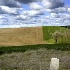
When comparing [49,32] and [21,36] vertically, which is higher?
[49,32]

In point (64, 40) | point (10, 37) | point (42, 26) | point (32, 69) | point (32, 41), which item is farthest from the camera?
point (42, 26)

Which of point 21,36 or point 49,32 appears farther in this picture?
point 49,32

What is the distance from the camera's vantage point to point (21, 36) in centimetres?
6494

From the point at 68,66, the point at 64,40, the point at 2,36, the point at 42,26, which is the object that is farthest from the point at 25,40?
the point at 68,66

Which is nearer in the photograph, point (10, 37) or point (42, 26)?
point (10, 37)

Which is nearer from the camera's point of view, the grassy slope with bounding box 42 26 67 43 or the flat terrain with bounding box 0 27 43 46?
the flat terrain with bounding box 0 27 43 46

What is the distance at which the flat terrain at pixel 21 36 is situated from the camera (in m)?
59.5

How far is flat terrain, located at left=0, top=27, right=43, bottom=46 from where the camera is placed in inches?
2343

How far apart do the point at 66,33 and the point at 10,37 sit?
15430mm

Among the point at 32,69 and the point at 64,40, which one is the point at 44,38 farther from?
the point at 32,69

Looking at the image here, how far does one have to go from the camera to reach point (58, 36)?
54906 millimetres

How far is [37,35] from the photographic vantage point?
6431cm

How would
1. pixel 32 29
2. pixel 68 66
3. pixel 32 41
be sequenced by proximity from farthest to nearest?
pixel 32 29 < pixel 32 41 < pixel 68 66

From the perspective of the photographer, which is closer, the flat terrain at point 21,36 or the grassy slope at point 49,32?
the flat terrain at point 21,36
